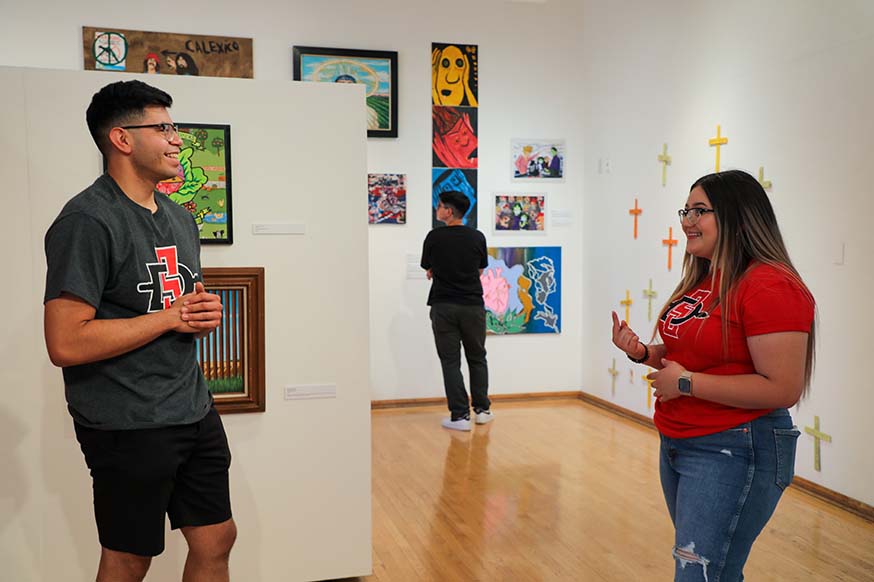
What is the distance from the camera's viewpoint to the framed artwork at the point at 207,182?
304 cm

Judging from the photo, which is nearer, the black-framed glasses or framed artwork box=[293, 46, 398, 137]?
the black-framed glasses

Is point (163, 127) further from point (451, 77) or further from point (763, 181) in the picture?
point (451, 77)

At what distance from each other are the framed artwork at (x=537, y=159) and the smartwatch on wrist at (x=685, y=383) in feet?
17.1

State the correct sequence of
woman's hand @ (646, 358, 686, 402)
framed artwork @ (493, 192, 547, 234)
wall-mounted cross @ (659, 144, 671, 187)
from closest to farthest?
woman's hand @ (646, 358, 686, 402), wall-mounted cross @ (659, 144, 671, 187), framed artwork @ (493, 192, 547, 234)

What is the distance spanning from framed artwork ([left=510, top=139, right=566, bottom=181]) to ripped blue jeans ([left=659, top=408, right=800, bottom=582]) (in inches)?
208

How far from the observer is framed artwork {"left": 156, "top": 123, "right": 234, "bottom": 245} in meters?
3.04

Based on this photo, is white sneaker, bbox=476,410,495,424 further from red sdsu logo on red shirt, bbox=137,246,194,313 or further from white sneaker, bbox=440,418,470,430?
red sdsu logo on red shirt, bbox=137,246,194,313

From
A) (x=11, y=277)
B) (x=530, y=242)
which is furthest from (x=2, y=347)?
(x=530, y=242)

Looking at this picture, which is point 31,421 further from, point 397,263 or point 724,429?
point 397,263

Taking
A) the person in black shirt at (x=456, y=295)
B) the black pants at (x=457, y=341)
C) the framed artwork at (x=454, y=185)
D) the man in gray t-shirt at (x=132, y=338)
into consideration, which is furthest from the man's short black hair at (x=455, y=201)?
the man in gray t-shirt at (x=132, y=338)

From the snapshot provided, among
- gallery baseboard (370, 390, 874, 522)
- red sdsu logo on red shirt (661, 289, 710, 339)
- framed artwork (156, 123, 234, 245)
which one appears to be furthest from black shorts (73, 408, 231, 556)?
gallery baseboard (370, 390, 874, 522)

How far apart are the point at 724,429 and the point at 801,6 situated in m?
3.47

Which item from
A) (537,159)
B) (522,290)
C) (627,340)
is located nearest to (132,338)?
(627,340)

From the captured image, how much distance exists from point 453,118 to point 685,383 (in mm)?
5200
